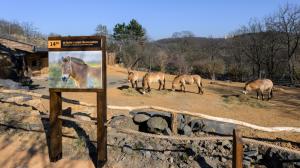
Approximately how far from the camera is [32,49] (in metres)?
19.8

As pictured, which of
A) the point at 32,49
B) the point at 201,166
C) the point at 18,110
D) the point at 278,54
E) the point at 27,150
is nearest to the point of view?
the point at 201,166

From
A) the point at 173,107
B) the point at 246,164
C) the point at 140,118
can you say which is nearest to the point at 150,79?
the point at 173,107

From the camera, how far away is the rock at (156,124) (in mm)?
7676

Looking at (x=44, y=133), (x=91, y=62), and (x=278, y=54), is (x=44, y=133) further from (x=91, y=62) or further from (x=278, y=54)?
(x=278, y=54)

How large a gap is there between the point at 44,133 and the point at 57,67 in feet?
6.80

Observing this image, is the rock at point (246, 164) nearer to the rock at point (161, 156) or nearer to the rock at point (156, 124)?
the rock at point (161, 156)

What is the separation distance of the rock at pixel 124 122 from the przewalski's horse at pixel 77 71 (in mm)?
2518

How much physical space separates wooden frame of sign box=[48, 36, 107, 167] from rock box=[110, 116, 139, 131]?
7.01 ft

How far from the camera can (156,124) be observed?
25.3 feet

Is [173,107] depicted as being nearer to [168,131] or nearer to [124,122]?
[124,122]

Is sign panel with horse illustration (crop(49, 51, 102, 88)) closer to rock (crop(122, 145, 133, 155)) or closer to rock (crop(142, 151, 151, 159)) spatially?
rock (crop(122, 145, 133, 155))

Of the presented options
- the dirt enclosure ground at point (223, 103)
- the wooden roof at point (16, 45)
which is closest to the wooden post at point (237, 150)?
the dirt enclosure ground at point (223, 103)

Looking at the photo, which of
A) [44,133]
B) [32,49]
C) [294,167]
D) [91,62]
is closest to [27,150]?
[44,133]

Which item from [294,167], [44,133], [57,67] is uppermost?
[57,67]
